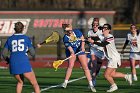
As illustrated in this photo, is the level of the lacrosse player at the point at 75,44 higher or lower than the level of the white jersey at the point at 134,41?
higher

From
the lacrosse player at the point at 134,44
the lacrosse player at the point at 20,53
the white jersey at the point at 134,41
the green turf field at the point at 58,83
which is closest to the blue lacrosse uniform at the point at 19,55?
the lacrosse player at the point at 20,53

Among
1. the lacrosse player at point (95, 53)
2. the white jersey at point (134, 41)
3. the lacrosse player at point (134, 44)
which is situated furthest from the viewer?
the white jersey at point (134, 41)

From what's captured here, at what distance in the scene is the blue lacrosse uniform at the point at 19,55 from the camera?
53.6ft

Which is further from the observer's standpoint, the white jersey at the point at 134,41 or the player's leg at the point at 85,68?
the white jersey at the point at 134,41

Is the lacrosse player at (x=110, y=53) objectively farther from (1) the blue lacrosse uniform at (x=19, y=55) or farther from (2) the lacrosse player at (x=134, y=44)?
(2) the lacrosse player at (x=134, y=44)

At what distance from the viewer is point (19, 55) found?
16375 millimetres

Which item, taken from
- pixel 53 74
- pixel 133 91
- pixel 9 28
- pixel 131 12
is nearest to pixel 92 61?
pixel 133 91

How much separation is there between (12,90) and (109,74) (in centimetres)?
275

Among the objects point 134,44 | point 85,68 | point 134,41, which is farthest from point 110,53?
point 134,44

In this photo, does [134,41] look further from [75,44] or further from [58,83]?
[75,44]

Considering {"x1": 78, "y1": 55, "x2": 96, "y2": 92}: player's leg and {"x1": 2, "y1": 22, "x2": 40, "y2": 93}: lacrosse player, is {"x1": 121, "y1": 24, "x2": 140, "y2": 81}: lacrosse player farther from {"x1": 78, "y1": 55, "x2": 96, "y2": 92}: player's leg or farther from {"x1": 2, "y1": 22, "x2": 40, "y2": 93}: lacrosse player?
{"x1": 2, "y1": 22, "x2": 40, "y2": 93}: lacrosse player

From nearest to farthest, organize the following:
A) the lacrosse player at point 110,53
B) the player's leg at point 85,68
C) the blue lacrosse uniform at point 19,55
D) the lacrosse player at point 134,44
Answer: the blue lacrosse uniform at point 19,55 < the lacrosse player at point 110,53 < the player's leg at point 85,68 < the lacrosse player at point 134,44

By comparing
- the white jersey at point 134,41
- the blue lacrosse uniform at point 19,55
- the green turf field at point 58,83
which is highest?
the blue lacrosse uniform at point 19,55

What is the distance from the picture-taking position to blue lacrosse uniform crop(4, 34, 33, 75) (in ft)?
53.6
